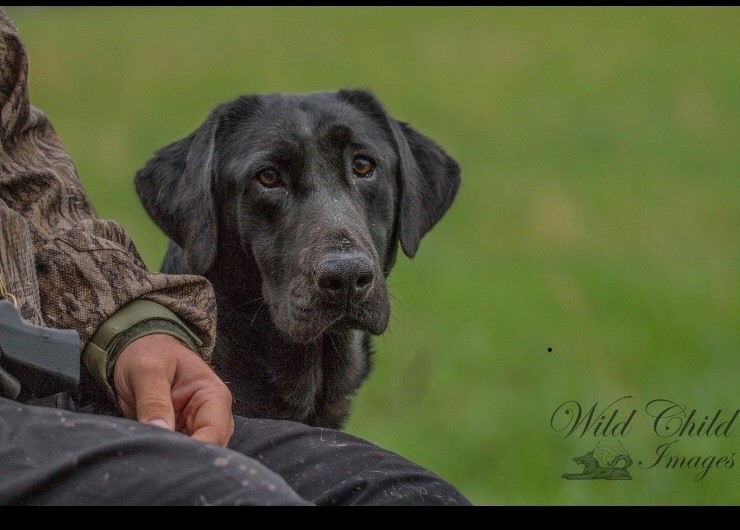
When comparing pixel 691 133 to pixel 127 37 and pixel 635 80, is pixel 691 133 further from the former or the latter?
pixel 127 37

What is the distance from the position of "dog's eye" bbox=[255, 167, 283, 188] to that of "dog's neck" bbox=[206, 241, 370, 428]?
24 centimetres

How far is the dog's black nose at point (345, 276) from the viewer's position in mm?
3527

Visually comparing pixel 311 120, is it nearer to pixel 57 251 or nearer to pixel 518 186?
pixel 57 251

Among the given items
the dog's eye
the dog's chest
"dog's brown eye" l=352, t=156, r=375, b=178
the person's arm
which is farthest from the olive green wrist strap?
"dog's brown eye" l=352, t=156, r=375, b=178

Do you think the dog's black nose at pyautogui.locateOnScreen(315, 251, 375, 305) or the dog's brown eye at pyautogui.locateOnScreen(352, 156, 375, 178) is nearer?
the dog's black nose at pyautogui.locateOnScreen(315, 251, 375, 305)

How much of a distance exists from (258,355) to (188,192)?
58cm

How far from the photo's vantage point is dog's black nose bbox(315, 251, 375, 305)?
3.53m

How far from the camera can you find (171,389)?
2537mm

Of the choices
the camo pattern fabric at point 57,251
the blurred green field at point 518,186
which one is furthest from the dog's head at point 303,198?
the blurred green field at point 518,186

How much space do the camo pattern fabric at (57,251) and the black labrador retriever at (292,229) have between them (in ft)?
2.93

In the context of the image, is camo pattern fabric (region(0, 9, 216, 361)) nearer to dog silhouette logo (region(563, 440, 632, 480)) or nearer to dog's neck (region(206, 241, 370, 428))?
dog's neck (region(206, 241, 370, 428))

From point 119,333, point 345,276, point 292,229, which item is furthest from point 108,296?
point 292,229
